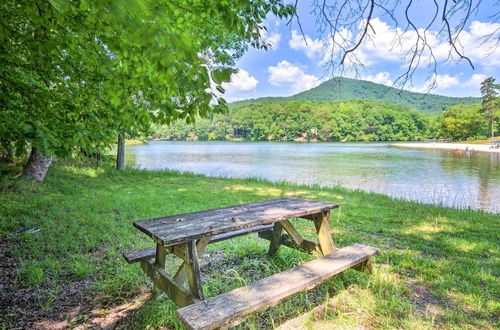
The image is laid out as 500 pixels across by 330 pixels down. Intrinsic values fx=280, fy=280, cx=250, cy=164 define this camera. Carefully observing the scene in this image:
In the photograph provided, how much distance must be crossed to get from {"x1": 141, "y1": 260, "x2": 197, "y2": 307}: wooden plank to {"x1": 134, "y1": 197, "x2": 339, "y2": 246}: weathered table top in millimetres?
466

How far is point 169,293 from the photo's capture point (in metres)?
2.39

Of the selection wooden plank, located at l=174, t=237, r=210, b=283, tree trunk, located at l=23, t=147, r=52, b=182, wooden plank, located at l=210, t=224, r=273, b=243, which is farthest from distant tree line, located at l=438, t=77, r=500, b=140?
wooden plank, located at l=174, t=237, r=210, b=283

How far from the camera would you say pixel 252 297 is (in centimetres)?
190

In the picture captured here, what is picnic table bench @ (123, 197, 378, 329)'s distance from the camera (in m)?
1.78

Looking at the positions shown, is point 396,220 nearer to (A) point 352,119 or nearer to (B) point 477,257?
(B) point 477,257

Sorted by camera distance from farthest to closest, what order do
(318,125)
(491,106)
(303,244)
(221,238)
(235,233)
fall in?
(318,125)
(491,106)
(303,244)
(235,233)
(221,238)

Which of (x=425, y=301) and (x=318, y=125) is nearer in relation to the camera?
(x=425, y=301)

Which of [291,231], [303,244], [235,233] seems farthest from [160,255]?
[303,244]

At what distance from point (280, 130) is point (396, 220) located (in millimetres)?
85159

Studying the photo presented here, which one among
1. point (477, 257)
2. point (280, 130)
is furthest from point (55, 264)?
point (280, 130)

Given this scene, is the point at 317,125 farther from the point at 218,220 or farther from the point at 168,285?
the point at 168,285

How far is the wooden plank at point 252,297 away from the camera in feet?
5.49

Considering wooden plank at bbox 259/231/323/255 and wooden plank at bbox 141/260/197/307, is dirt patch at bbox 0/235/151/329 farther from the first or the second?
wooden plank at bbox 259/231/323/255

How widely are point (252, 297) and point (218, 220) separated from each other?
747 millimetres
